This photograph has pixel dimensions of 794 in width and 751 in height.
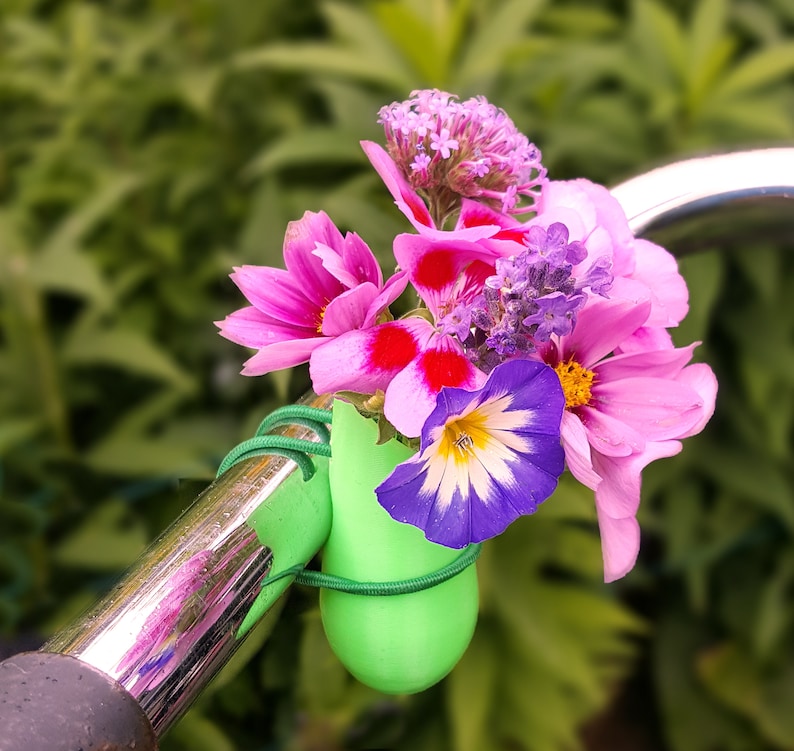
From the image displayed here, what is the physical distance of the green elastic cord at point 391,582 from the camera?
308 mm

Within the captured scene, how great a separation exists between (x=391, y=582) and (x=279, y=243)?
591 mm

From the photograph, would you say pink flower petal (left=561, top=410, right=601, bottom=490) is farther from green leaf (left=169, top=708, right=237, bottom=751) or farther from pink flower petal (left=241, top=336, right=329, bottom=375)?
green leaf (left=169, top=708, right=237, bottom=751)

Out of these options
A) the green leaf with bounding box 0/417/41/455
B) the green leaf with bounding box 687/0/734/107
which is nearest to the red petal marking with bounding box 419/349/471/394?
the green leaf with bounding box 0/417/41/455

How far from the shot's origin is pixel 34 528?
2.95 feet

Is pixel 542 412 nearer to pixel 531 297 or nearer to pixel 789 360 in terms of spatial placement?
pixel 531 297

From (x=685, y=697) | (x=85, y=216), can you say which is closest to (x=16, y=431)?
(x=85, y=216)

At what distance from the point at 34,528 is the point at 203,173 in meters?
0.53

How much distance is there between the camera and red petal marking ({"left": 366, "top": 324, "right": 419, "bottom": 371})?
0.26 metres

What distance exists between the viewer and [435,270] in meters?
0.27

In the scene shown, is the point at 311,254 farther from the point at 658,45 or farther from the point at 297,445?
the point at 658,45

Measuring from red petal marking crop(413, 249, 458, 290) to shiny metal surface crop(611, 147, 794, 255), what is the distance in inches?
6.6

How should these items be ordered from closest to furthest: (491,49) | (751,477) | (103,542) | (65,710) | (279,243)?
(65,710)
(279,243)
(103,542)
(491,49)
(751,477)

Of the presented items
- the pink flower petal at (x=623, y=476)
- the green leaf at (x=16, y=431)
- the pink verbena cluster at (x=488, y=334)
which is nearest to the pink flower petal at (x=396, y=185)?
the pink verbena cluster at (x=488, y=334)

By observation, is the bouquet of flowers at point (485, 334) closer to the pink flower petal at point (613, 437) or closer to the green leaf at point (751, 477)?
the pink flower petal at point (613, 437)
